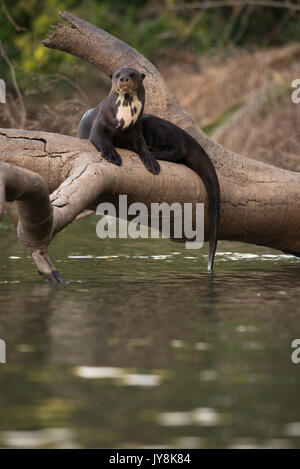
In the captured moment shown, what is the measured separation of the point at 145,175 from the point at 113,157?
6.8 inches

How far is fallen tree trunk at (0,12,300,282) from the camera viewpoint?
4125 mm

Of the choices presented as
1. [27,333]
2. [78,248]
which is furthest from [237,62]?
[27,333]

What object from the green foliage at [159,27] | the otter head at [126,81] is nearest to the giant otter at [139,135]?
the otter head at [126,81]

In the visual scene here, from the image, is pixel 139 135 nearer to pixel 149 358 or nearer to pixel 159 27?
pixel 149 358

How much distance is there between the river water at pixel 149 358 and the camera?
2.04 metres

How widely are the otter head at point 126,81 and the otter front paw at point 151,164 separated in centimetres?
29

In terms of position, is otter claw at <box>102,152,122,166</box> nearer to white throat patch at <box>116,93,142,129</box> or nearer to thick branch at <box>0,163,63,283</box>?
white throat patch at <box>116,93,142,129</box>

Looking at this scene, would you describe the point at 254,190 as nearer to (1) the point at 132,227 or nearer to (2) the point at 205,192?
(2) the point at 205,192

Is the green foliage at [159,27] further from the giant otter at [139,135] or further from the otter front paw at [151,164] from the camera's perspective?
the otter front paw at [151,164]

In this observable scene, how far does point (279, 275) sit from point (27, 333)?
187 centimetres

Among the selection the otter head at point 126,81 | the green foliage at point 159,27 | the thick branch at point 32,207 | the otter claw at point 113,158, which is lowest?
the thick branch at point 32,207

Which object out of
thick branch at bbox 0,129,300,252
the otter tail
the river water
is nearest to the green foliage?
thick branch at bbox 0,129,300,252

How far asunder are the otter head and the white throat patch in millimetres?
26

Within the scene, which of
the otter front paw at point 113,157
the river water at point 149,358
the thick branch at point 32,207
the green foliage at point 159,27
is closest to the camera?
the river water at point 149,358
